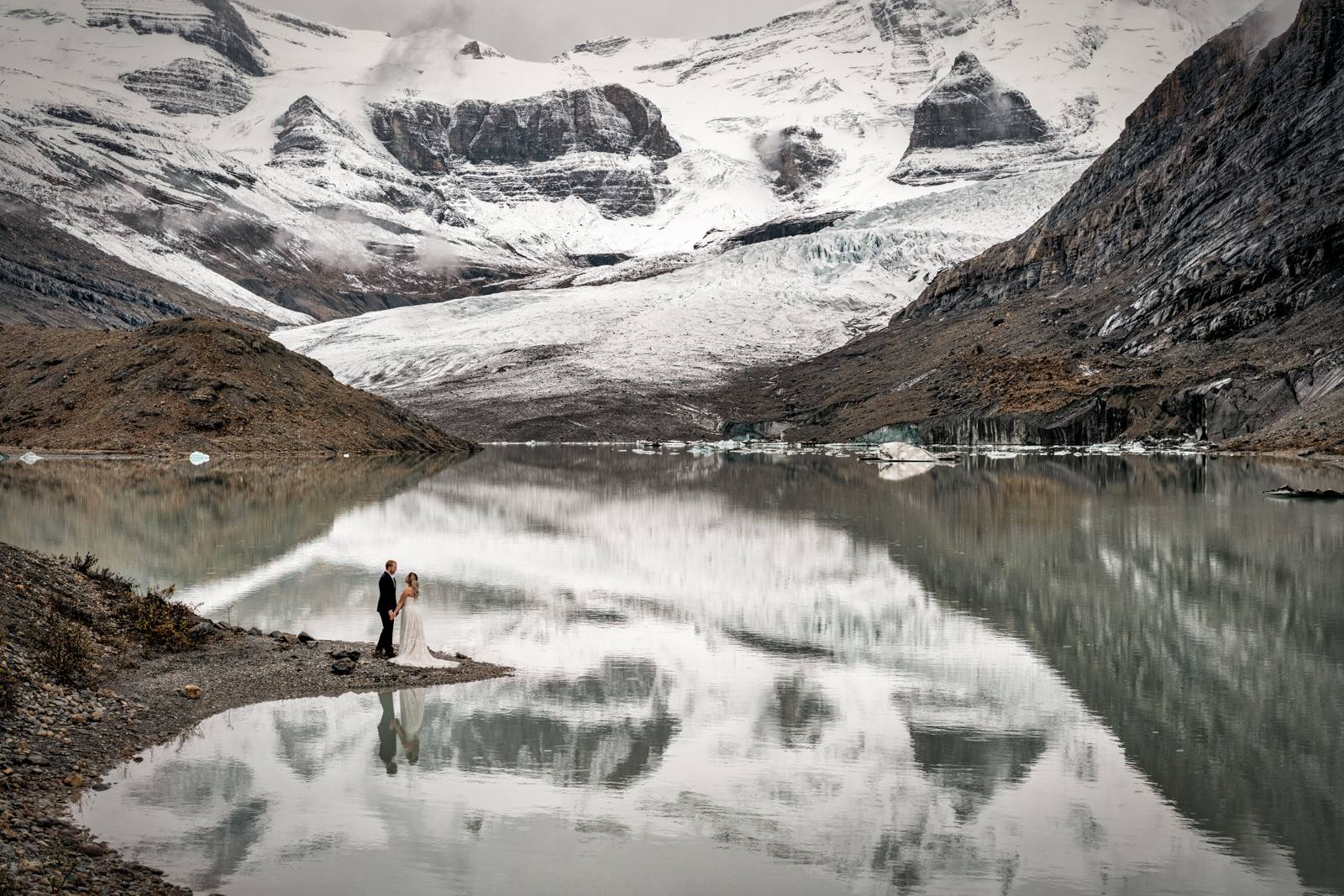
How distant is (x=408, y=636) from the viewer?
14836mm

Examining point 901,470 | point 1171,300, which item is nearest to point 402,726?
point 901,470

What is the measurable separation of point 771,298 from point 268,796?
592ft

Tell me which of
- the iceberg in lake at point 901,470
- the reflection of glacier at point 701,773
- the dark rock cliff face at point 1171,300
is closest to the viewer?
the reflection of glacier at point 701,773

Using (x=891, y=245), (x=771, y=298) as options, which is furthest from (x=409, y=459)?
(x=891, y=245)

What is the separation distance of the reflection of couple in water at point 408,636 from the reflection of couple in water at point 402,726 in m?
1.06

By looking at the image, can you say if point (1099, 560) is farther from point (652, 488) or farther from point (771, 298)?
point (771, 298)

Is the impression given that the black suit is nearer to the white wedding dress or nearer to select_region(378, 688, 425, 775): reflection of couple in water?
the white wedding dress

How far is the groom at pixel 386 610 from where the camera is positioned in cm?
1516

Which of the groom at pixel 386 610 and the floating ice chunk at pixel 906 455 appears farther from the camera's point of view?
the floating ice chunk at pixel 906 455

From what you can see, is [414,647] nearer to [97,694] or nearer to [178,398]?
[97,694]

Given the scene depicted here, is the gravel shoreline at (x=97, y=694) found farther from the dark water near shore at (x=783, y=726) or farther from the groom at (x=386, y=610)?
the dark water near shore at (x=783, y=726)

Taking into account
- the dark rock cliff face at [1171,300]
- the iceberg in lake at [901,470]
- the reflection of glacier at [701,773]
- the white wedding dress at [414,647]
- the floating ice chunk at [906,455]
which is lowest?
the reflection of glacier at [701,773]

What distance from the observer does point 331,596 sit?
20.3 metres

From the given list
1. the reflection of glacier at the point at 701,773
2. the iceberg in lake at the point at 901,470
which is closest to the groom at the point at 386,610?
the reflection of glacier at the point at 701,773
